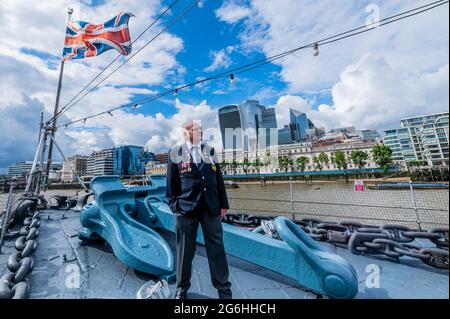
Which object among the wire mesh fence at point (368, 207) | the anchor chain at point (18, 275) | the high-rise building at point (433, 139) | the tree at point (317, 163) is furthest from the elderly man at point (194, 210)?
the tree at point (317, 163)

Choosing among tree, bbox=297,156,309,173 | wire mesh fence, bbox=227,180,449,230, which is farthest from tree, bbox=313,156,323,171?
Result: wire mesh fence, bbox=227,180,449,230

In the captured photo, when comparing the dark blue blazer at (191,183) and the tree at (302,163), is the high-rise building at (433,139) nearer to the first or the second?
the dark blue blazer at (191,183)

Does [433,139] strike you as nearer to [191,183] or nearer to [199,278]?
[191,183]

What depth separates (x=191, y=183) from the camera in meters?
1.40

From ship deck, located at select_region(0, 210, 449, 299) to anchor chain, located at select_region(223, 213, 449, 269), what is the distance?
10cm

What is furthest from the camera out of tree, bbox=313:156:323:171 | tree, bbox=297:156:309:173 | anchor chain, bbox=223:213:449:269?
tree, bbox=313:156:323:171

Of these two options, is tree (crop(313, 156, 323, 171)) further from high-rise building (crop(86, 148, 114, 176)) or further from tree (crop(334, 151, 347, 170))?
high-rise building (crop(86, 148, 114, 176))

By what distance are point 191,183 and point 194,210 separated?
0.18m

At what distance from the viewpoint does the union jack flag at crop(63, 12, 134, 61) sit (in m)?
5.31

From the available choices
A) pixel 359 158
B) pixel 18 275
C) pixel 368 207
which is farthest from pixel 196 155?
pixel 359 158

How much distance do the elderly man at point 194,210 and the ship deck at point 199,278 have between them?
0.18m
